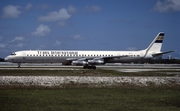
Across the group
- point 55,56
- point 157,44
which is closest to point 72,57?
point 55,56

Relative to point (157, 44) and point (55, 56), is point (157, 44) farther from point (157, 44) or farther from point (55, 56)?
point (55, 56)

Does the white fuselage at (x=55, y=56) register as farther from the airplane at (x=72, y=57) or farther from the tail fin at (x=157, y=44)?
the tail fin at (x=157, y=44)

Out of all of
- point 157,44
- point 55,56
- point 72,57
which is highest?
point 157,44

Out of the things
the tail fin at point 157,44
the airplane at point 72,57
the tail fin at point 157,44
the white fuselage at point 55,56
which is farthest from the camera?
the tail fin at point 157,44

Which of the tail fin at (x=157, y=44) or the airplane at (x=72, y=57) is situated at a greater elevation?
the tail fin at (x=157, y=44)

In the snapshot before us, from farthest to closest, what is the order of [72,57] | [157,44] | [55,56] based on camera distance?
[157,44] < [72,57] < [55,56]

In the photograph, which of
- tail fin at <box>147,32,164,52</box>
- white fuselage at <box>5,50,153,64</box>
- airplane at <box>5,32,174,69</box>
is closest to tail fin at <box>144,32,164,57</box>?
tail fin at <box>147,32,164,52</box>

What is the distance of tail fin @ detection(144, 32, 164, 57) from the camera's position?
246ft

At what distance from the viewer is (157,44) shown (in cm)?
7594

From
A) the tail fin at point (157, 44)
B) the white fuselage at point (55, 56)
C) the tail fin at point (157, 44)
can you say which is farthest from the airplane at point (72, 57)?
the tail fin at point (157, 44)

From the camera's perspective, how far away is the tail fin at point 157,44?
75.0 metres

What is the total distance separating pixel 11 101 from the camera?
15.6 meters

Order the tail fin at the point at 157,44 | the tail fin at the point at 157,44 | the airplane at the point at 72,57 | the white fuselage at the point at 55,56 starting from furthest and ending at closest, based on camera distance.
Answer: the tail fin at the point at 157,44
the tail fin at the point at 157,44
the white fuselage at the point at 55,56
the airplane at the point at 72,57

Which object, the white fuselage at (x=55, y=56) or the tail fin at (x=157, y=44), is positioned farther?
the tail fin at (x=157, y=44)
